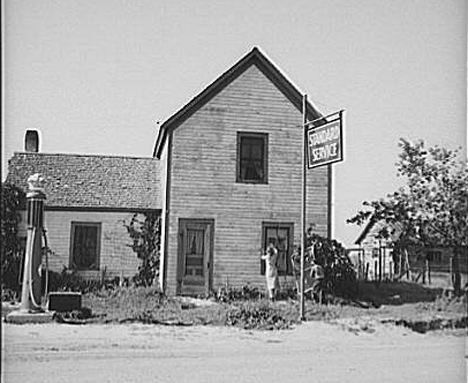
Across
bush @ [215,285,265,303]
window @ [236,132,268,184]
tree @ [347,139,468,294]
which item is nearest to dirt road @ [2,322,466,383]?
bush @ [215,285,265,303]

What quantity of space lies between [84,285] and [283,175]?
1050mm

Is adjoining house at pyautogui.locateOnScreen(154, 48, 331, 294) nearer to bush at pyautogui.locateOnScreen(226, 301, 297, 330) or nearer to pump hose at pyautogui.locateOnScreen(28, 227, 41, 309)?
bush at pyautogui.locateOnScreen(226, 301, 297, 330)

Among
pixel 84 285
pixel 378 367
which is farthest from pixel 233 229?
pixel 378 367

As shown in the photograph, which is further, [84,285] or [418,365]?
[418,365]

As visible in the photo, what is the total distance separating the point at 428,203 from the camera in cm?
423

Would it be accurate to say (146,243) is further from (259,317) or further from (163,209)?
(259,317)

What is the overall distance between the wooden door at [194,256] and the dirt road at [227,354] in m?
0.20

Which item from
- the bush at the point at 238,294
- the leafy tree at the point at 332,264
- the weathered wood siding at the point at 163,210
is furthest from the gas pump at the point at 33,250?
the leafy tree at the point at 332,264

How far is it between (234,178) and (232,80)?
1.52 feet

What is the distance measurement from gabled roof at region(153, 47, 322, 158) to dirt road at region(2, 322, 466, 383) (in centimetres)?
87

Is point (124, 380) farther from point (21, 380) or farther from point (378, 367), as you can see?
point (378, 367)

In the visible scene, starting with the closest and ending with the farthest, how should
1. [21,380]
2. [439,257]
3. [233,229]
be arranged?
[21,380]
[233,229]
[439,257]

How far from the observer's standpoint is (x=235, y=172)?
156 inches

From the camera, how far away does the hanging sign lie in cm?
407
